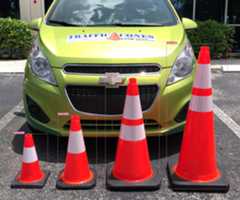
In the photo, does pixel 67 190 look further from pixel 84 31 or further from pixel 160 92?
pixel 84 31

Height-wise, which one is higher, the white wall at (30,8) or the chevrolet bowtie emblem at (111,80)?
the chevrolet bowtie emblem at (111,80)

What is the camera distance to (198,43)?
11312 mm

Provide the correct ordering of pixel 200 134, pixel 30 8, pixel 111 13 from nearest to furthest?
pixel 200 134 < pixel 111 13 < pixel 30 8

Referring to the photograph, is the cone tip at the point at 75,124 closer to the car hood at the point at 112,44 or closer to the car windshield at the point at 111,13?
the car hood at the point at 112,44

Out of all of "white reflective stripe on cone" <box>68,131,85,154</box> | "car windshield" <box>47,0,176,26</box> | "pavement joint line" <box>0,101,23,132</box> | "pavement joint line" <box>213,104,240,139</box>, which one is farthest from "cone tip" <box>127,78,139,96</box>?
"pavement joint line" <box>0,101,23,132</box>

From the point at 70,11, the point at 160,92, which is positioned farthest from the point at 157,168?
the point at 70,11

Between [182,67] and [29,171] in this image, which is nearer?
[29,171]

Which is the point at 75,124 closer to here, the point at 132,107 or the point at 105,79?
the point at 132,107

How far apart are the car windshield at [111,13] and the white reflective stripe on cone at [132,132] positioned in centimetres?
172

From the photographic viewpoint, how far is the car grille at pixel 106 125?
4188 millimetres

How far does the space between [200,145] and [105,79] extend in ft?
3.43

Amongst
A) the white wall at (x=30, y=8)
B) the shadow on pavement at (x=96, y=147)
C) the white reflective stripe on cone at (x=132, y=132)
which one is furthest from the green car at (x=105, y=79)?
the white wall at (x=30, y=8)

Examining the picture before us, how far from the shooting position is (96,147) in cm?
466

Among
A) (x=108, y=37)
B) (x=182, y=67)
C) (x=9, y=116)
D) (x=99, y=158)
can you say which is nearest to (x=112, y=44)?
(x=108, y=37)
